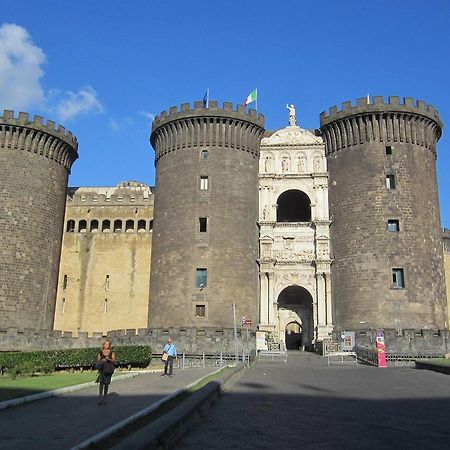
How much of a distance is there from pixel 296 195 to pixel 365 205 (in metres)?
7.66

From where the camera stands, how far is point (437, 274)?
36.9 meters

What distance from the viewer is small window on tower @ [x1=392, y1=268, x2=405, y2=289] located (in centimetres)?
3556

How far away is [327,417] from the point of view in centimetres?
1032

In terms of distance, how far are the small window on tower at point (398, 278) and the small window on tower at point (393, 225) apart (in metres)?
2.67

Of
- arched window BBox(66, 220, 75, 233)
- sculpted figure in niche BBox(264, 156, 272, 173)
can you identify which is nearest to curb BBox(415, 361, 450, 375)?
sculpted figure in niche BBox(264, 156, 272, 173)

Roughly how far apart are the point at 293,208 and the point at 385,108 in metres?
11.2

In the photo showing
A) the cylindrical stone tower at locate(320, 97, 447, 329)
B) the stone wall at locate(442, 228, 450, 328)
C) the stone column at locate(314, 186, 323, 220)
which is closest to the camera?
the cylindrical stone tower at locate(320, 97, 447, 329)

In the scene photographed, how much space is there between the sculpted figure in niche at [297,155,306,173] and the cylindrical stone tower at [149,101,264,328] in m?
3.18

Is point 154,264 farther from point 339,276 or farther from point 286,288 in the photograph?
point 339,276

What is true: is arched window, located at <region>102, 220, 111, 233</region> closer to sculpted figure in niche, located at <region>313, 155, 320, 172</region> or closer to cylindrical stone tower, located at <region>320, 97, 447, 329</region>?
sculpted figure in niche, located at <region>313, 155, 320, 172</region>

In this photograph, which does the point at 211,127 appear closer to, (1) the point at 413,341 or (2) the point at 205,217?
(2) the point at 205,217

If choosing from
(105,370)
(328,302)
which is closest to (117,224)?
(328,302)

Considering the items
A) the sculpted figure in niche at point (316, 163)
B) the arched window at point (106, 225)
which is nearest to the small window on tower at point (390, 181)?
the sculpted figure in niche at point (316, 163)

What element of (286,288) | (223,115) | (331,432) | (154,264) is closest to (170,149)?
(223,115)
